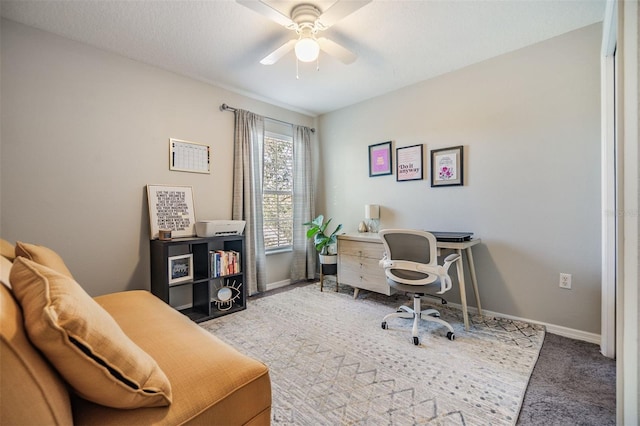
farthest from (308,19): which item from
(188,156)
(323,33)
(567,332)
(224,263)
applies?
(567,332)

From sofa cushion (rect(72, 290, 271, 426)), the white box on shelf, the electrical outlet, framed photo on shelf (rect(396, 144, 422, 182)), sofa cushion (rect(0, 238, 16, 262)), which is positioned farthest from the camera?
framed photo on shelf (rect(396, 144, 422, 182))

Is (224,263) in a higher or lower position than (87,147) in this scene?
lower

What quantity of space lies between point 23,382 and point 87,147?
2359 millimetres

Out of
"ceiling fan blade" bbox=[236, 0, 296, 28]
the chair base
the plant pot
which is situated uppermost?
"ceiling fan blade" bbox=[236, 0, 296, 28]

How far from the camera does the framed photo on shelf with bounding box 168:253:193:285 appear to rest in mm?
2541

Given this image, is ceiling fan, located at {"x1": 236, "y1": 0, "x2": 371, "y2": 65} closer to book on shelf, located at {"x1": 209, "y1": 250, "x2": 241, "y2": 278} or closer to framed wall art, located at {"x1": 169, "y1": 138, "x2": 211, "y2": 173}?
framed wall art, located at {"x1": 169, "y1": 138, "x2": 211, "y2": 173}

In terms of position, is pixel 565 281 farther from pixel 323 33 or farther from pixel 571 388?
pixel 323 33

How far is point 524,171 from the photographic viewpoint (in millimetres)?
2467

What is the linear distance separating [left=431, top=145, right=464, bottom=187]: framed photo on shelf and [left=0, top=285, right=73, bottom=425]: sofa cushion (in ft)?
10.1

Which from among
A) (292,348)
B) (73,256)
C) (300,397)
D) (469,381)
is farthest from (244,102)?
(469,381)

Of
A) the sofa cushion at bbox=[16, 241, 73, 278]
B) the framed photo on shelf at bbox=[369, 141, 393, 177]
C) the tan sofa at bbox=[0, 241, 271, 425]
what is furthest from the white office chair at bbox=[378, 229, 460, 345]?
the sofa cushion at bbox=[16, 241, 73, 278]

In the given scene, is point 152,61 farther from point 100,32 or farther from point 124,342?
point 124,342

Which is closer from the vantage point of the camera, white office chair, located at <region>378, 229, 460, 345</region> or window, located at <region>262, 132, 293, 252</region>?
white office chair, located at <region>378, 229, 460, 345</region>

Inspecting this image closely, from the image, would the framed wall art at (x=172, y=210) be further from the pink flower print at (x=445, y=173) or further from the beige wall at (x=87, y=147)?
the pink flower print at (x=445, y=173)
